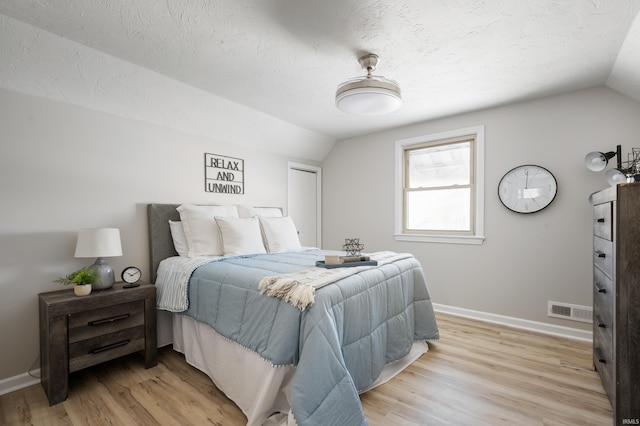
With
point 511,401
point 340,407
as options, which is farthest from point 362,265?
point 511,401

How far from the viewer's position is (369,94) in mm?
2057

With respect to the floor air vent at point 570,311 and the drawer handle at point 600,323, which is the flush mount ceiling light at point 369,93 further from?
the floor air vent at point 570,311

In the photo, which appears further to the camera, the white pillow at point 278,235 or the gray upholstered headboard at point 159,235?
the white pillow at point 278,235

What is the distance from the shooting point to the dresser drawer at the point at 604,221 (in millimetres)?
1700

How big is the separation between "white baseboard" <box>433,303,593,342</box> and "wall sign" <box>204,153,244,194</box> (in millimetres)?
2922

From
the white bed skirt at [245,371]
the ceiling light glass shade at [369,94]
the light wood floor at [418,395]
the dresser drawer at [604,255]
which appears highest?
the ceiling light glass shade at [369,94]

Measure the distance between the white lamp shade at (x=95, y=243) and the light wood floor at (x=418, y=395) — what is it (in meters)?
0.94

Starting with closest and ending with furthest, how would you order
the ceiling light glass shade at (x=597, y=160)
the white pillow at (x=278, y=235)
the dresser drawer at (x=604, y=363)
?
1. the dresser drawer at (x=604, y=363)
2. the ceiling light glass shade at (x=597, y=160)
3. the white pillow at (x=278, y=235)

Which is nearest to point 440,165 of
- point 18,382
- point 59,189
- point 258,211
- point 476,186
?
point 476,186

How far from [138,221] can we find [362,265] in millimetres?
2111

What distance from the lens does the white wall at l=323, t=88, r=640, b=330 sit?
9.11 ft

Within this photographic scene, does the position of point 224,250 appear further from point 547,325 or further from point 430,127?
point 547,325

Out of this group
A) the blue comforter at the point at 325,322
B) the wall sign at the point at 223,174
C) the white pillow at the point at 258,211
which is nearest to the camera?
the blue comforter at the point at 325,322

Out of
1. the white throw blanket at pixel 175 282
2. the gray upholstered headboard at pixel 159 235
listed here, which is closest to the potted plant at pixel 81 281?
the white throw blanket at pixel 175 282
